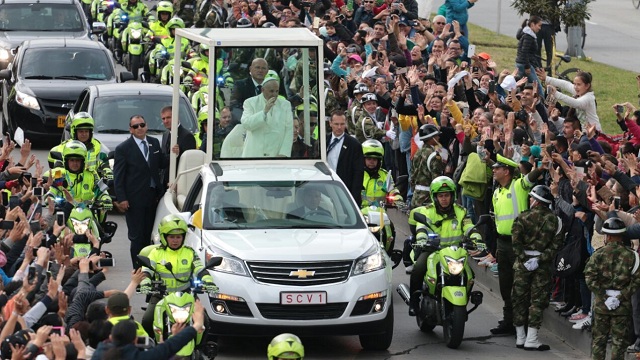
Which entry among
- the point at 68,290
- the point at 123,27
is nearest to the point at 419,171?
the point at 68,290

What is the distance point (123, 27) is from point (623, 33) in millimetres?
13557

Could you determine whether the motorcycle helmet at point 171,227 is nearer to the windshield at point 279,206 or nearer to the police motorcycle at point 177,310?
the police motorcycle at point 177,310

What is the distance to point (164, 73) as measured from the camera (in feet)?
97.1

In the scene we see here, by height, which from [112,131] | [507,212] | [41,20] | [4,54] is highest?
[507,212]

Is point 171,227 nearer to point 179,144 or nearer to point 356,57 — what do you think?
point 179,144

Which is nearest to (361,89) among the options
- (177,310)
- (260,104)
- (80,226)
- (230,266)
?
(260,104)

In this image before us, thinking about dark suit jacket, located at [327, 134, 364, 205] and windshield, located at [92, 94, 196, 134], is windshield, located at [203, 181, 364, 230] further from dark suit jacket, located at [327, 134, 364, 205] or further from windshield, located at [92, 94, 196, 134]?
windshield, located at [92, 94, 196, 134]

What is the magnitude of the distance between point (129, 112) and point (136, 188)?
5.45 metres

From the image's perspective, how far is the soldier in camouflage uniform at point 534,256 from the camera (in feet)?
52.6

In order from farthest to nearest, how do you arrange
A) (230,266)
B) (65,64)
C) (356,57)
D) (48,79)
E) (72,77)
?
(65,64), (72,77), (48,79), (356,57), (230,266)

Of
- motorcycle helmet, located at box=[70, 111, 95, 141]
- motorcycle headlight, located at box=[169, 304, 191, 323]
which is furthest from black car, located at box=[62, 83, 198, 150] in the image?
motorcycle headlight, located at box=[169, 304, 191, 323]

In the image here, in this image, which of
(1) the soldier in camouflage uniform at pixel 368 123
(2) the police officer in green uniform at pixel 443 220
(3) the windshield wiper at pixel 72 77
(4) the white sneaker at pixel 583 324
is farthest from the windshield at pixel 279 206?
(3) the windshield wiper at pixel 72 77

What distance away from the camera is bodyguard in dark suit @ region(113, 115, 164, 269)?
1869 cm

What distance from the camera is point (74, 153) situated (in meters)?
18.3
